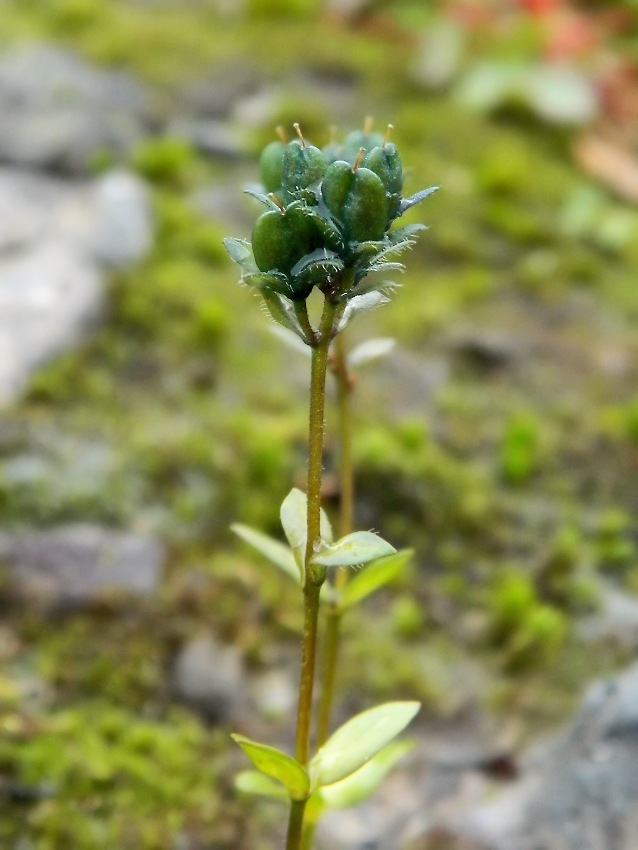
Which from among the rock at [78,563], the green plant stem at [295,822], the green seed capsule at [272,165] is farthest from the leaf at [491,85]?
the green plant stem at [295,822]

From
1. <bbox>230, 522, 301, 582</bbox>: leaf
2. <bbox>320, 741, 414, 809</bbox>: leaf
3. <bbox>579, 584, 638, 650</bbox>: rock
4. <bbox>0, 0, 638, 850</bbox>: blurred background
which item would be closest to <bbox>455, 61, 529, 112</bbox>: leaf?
<bbox>0, 0, 638, 850</bbox>: blurred background

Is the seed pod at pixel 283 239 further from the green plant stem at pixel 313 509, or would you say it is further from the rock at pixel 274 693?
the rock at pixel 274 693

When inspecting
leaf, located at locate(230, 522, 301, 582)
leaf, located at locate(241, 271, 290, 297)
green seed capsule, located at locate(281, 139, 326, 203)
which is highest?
green seed capsule, located at locate(281, 139, 326, 203)

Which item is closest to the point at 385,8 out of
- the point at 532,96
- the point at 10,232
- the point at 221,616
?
the point at 532,96

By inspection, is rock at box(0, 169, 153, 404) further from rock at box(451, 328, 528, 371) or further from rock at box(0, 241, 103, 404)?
rock at box(451, 328, 528, 371)

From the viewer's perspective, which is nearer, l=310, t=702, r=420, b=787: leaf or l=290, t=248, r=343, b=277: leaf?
l=290, t=248, r=343, b=277: leaf

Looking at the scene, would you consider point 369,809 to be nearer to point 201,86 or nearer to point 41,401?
point 41,401
